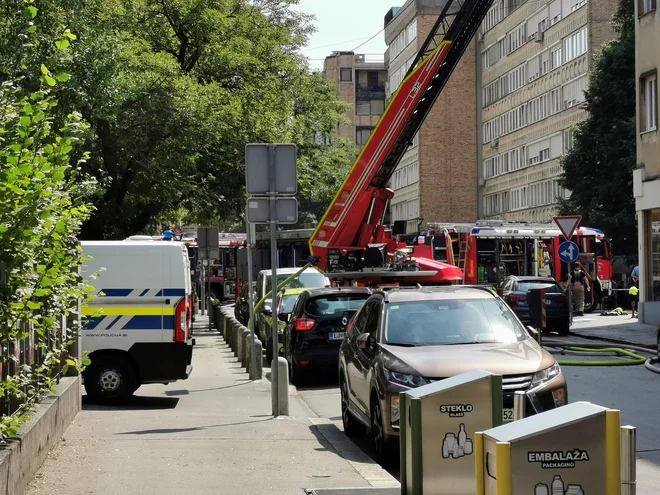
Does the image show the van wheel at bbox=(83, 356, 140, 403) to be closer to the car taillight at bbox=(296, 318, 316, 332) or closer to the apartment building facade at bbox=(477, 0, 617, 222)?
the car taillight at bbox=(296, 318, 316, 332)

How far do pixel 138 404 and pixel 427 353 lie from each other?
20.1 ft

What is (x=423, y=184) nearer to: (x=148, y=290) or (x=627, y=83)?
(x=627, y=83)

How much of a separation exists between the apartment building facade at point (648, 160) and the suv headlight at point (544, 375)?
22407 millimetres

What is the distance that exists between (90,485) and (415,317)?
4.29 metres

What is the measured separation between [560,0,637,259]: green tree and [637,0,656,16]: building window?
616 inches

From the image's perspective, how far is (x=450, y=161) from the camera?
272 ft

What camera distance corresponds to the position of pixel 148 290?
51.2ft

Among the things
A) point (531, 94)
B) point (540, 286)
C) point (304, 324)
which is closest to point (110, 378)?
point (304, 324)

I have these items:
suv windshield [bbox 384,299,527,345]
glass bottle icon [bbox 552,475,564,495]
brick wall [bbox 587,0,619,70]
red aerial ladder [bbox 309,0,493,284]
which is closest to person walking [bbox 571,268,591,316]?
red aerial ladder [bbox 309,0,493,284]

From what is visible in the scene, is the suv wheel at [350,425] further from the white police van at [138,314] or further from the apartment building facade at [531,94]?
the apartment building facade at [531,94]

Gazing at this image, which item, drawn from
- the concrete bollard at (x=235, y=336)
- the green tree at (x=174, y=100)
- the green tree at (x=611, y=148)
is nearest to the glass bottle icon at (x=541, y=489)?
the concrete bollard at (x=235, y=336)

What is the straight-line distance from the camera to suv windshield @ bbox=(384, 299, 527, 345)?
1197cm

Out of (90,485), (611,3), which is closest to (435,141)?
(611,3)

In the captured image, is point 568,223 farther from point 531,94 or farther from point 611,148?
point 531,94
